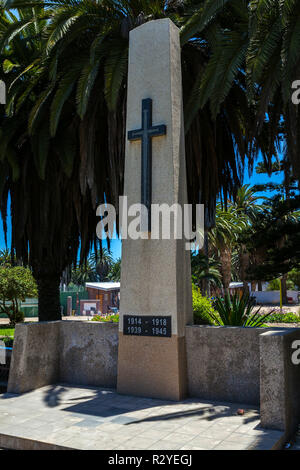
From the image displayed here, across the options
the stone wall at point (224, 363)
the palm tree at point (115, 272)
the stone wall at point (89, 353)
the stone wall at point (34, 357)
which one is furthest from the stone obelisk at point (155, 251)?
the palm tree at point (115, 272)

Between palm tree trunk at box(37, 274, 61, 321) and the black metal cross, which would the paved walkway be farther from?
palm tree trunk at box(37, 274, 61, 321)

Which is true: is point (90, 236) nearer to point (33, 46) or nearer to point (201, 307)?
point (201, 307)

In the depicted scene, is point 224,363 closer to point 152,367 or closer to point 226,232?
point 152,367

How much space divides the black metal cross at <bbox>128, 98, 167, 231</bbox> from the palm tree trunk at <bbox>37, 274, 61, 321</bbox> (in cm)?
771

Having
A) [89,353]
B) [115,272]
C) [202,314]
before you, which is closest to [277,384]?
[89,353]

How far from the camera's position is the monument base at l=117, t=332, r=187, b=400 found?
276 inches

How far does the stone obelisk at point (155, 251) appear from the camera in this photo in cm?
715

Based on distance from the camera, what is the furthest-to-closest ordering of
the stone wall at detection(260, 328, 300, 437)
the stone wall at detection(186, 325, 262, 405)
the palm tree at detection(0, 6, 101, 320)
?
1. the palm tree at detection(0, 6, 101, 320)
2. the stone wall at detection(186, 325, 262, 405)
3. the stone wall at detection(260, 328, 300, 437)

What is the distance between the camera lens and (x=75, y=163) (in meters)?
12.8

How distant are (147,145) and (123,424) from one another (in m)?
4.32

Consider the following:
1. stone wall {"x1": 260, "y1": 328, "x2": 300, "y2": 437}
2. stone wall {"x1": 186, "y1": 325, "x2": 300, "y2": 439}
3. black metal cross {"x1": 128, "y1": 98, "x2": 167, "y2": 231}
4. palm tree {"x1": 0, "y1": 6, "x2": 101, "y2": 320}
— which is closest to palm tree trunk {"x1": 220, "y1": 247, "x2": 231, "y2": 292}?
palm tree {"x1": 0, "y1": 6, "x2": 101, "y2": 320}

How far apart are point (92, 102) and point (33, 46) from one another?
3146mm

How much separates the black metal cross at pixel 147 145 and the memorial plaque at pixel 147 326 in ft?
4.84

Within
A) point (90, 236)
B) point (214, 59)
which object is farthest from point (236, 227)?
point (214, 59)
